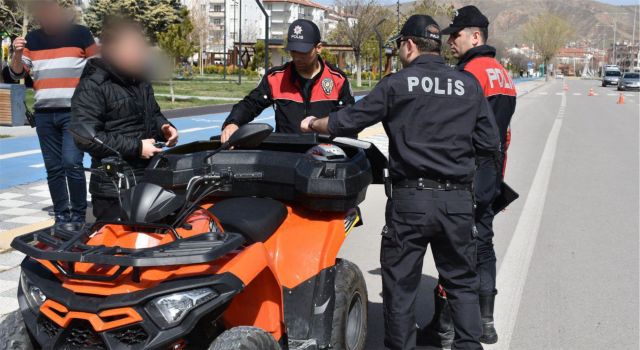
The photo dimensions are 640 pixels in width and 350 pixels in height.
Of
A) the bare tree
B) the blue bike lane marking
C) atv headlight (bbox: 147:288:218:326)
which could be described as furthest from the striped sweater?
the bare tree

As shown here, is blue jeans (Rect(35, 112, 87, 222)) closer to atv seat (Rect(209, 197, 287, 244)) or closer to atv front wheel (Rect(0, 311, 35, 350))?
atv seat (Rect(209, 197, 287, 244))

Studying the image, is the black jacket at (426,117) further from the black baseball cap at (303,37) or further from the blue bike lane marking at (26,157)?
the blue bike lane marking at (26,157)

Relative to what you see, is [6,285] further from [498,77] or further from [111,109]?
[498,77]

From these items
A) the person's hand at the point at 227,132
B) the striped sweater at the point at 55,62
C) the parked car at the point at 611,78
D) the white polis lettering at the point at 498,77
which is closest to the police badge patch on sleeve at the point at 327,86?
the person's hand at the point at 227,132

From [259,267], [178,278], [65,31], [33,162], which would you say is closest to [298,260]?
[259,267]

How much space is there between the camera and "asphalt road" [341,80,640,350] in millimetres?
4848

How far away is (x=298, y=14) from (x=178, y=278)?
130 metres

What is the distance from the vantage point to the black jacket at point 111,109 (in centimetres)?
430

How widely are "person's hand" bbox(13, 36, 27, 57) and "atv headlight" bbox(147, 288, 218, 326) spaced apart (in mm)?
4006

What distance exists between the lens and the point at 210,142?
166 inches

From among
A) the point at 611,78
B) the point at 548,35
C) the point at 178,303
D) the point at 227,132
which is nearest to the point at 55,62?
the point at 227,132

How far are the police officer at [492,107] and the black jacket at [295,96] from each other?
3.11 ft

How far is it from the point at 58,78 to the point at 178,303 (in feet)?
13.1

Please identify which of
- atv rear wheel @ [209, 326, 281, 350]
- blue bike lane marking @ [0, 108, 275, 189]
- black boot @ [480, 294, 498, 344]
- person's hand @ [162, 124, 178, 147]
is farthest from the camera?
blue bike lane marking @ [0, 108, 275, 189]
